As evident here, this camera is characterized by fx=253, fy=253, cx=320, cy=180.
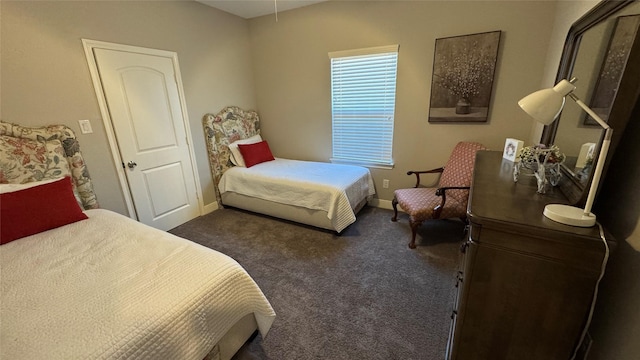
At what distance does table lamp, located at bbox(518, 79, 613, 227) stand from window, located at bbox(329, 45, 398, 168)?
229cm

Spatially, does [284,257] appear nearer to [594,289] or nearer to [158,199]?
[158,199]

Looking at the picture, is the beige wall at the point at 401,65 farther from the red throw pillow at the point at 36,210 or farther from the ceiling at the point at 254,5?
the red throw pillow at the point at 36,210

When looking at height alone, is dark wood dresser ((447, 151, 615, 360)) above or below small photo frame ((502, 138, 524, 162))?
below

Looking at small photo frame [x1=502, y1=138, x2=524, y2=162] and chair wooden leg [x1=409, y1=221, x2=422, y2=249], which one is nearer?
small photo frame [x1=502, y1=138, x2=524, y2=162]

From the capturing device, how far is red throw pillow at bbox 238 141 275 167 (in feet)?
11.8

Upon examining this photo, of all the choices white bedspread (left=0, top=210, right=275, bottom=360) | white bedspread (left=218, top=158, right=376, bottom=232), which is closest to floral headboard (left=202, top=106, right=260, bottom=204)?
white bedspread (left=218, top=158, right=376, bottom=232)

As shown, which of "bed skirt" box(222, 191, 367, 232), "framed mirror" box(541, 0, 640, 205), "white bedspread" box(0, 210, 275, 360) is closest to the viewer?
"framed mirror" box(541, 0, 640, 205)

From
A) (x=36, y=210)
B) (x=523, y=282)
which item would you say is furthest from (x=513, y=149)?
(x=36, y=210)

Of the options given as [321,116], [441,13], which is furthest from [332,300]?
[441,13]

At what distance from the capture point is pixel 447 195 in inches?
105

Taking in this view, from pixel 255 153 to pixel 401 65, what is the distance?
2231 millimetres

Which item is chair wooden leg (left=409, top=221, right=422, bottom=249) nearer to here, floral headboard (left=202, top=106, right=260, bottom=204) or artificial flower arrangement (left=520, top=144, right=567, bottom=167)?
artificial flower arrangement (left=520, top=144, right=567, bottom=167)

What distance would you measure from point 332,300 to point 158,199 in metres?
2.37

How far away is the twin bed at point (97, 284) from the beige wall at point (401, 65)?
8.18 ft
